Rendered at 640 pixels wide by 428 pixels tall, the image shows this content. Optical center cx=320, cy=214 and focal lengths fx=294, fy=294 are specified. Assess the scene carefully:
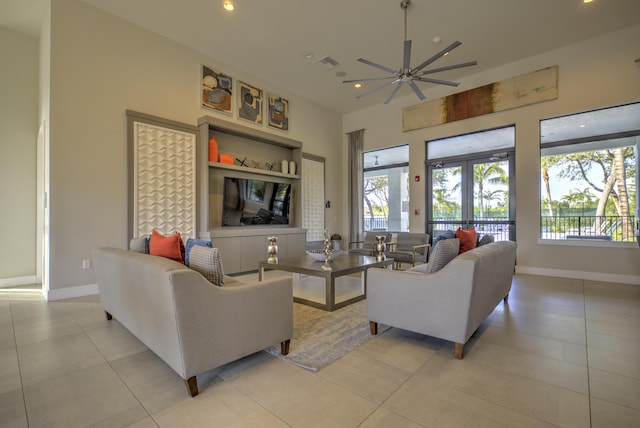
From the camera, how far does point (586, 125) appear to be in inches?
203

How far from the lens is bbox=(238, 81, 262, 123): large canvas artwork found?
584 centimetres

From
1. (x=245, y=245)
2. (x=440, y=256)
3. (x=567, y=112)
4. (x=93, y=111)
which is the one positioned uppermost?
(x=567, y=112)

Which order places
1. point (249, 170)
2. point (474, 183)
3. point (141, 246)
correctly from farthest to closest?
1. point (474, 183)
2. point (249, 170)
3. point (141, 246)

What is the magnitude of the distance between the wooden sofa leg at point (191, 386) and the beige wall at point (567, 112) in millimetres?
5994

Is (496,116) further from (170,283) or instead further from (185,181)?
(170,283)

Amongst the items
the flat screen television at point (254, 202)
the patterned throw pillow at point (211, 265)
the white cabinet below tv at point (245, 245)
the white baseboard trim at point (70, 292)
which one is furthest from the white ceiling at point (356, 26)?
the white baseboard trim at point (70, 292)

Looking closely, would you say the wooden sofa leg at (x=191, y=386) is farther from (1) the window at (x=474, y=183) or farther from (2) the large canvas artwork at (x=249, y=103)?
(1) the window at (x=474, y=183)

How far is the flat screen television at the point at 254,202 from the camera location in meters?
5.60

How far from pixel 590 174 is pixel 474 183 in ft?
6.03

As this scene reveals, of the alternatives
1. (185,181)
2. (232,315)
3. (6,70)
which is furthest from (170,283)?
(6,70)

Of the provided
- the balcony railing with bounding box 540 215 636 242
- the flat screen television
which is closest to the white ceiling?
the flat screen television

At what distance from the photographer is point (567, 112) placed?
5.14m

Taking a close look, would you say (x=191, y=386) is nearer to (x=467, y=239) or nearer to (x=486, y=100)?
(x=467, y=239)

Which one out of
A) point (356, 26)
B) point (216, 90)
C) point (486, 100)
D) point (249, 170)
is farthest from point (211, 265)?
point (486, 100)
